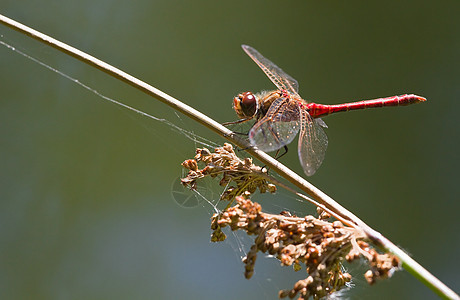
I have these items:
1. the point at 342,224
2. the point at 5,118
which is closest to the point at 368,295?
the point at 342,224

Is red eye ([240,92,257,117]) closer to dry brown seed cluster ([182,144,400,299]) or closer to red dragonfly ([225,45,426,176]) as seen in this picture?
red dragonfly ([225,45,426,176])

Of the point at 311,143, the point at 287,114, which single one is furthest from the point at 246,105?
A: the point at 311,143

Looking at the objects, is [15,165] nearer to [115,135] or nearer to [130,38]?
[115,135]

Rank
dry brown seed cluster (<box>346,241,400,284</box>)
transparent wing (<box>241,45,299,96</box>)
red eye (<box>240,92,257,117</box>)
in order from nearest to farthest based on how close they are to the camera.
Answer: dry brown seed cluster (<box>346,241,400,284</box>) → red eye (<box>240,92,257,117</box>) → transparent wing (<box>241,45,299,96</box>)

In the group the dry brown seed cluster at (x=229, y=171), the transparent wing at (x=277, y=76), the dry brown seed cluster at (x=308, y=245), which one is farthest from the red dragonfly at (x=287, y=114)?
the dry brown seed cluster at (x=308, y=245)

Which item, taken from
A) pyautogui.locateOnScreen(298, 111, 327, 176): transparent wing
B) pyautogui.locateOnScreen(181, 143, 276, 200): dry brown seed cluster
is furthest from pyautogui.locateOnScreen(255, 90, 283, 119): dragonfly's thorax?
pyautogui.locateOnScreen(181, 143, 276, 200): dry brown seed cluster

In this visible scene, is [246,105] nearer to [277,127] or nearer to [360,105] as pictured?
[277,127]
